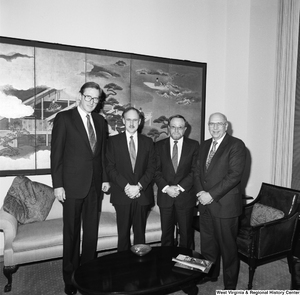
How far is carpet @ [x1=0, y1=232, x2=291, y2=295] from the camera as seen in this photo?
3176mm

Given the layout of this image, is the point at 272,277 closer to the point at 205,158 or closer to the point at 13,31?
the point at 205,158

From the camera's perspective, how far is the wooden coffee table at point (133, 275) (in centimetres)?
224

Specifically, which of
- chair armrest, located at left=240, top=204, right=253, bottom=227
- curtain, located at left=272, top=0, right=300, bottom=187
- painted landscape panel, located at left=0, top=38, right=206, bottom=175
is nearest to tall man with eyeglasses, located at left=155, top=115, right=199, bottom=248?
chair armrest, located at left=240, top=204, right=253, bottom=227

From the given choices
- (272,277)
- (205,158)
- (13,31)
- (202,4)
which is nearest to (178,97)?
(202,4)

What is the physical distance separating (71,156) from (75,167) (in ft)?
0.39

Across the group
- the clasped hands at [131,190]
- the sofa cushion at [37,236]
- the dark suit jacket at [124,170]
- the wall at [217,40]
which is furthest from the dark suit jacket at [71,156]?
the wall at [217,40]

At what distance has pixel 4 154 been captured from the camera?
3969 mm

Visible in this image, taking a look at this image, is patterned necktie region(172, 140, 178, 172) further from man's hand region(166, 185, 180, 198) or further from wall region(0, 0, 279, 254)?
wall region(0, 0, 279, 254)

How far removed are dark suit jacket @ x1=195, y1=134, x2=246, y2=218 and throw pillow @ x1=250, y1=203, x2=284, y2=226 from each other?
86cm

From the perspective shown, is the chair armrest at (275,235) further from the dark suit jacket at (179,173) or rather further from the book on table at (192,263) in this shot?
the book on table at (192,263)

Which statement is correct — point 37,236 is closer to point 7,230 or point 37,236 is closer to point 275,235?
point 7,230

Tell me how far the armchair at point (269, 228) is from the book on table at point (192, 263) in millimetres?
971

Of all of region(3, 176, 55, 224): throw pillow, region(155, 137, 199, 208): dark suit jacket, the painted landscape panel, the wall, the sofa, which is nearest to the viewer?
the sofa

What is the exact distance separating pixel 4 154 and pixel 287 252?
3.77m
